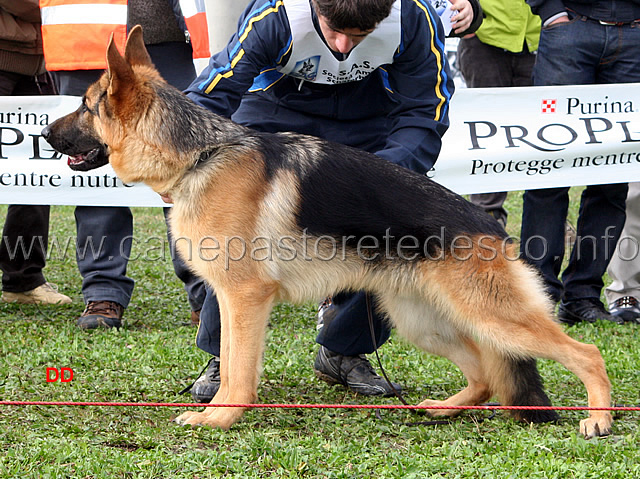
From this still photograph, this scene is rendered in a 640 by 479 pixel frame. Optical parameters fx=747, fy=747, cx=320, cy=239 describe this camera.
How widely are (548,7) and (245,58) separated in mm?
2695

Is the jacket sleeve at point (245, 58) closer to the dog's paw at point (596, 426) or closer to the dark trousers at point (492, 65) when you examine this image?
the dog's paw at point (596, 426)

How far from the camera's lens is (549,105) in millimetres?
5762

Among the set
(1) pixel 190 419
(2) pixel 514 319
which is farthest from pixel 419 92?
(1) pixel 190 419

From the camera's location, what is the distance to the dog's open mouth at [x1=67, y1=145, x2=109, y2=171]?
11.0ft

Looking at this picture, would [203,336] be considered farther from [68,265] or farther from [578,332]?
[68,265]

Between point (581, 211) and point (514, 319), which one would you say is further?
point (581, 211)

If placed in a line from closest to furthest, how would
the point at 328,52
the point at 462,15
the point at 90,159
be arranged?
the point at 90,159
the point at 328,52
the point at 462,15

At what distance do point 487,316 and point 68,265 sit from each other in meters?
4.79

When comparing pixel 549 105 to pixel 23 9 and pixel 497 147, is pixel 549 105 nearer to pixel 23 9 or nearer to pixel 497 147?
pixel 497 147

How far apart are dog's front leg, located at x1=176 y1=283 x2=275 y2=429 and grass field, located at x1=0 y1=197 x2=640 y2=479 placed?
84 millimetres

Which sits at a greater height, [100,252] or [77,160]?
[77,160]

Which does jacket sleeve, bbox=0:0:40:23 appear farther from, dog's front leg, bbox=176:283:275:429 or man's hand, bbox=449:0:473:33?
dog's front leg, bbox=176:283:275:429

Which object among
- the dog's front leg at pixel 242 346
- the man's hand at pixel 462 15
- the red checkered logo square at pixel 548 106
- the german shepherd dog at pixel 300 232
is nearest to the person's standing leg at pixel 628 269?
the red checkered logo square at pixel 548 106

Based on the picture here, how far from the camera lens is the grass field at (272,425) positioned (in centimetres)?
272
